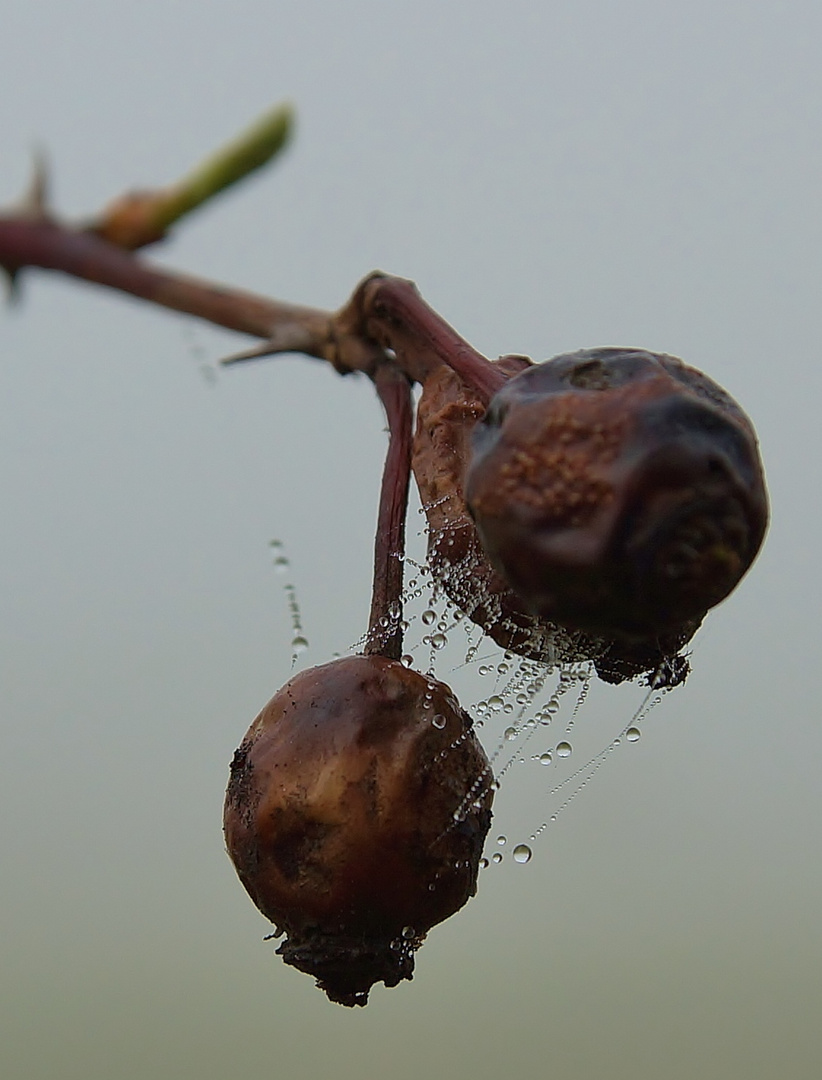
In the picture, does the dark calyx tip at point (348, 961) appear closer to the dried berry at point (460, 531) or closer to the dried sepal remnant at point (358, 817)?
the dried sepal remnant at point (358, 817)

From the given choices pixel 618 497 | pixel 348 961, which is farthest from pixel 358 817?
pixel 618 497

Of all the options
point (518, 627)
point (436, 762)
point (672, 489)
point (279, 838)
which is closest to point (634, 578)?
point (672, 489)

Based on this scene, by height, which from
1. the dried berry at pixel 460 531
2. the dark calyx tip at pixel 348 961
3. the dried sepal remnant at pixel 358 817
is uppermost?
the dried berry at pixel 460 531

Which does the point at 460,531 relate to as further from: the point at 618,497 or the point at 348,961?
the point at 348,961

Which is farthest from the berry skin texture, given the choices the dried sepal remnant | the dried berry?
the dried sepal remnant

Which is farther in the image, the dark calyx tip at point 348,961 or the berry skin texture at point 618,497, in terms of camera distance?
the dark calyx tip at point 348,961

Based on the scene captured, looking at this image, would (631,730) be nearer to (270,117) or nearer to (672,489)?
(672,489)

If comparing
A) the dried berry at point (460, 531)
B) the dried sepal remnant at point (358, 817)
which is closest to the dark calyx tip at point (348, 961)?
the dried sepal remnant at point (358, 817)

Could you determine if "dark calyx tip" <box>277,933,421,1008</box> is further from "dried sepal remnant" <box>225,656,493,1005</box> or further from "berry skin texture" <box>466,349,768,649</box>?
"berry skin texture" <box>466,349,768,649</box>
